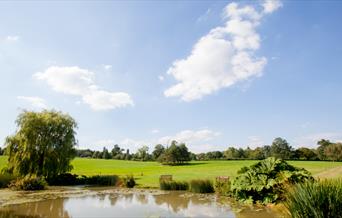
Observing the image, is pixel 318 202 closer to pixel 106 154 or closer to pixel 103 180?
pixel 103 180

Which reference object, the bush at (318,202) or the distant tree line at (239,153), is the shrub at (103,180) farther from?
the distant tree line at (239,153)

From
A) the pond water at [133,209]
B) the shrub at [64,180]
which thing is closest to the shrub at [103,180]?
the shrub at [64,180]

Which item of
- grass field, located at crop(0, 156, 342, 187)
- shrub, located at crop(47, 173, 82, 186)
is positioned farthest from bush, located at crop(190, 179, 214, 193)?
shrub, located at crop(47, 173, 82, 186)

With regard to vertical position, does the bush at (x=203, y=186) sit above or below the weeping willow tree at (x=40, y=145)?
below

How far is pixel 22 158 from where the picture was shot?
95.1 ft

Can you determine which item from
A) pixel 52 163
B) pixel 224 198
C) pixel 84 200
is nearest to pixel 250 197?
pixel 224 198

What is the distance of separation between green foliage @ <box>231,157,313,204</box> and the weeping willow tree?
19.2m

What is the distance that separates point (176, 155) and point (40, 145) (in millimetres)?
45116

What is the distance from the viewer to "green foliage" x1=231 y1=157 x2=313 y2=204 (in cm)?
1600

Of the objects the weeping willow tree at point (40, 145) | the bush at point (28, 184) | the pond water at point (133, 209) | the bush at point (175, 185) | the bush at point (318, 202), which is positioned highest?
the weeping willow tree at point (40, 145)

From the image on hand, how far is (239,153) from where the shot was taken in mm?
89438

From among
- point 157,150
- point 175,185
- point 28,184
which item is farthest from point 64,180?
point 157,150

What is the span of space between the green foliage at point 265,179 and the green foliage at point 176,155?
54290 millimetres

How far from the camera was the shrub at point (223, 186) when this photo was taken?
830 inches
